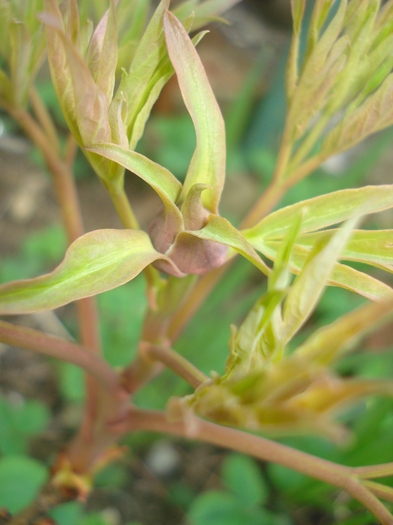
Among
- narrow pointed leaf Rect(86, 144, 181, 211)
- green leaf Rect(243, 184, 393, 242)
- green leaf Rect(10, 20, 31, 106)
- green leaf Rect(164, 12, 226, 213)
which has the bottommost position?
green leaf Rect(243, 184, 393, 242)

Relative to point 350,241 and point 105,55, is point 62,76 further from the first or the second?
point 350,241

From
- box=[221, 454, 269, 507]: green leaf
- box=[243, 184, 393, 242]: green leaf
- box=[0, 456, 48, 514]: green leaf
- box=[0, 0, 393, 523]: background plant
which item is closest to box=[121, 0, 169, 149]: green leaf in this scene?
box=[0, 0, 393, 523]: background plant

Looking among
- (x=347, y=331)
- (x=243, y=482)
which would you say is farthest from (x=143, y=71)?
(x=243, y=482)

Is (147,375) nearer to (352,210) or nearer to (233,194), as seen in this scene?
(352,210)

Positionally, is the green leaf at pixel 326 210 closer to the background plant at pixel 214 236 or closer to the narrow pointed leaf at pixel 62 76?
the background plant at pixel 214 236

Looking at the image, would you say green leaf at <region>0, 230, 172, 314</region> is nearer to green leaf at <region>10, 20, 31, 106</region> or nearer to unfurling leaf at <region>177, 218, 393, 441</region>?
unfurling leaf at <region>177, 218, 393, 441</region>

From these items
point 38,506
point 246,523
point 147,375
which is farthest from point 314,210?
point 246,523
